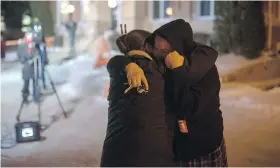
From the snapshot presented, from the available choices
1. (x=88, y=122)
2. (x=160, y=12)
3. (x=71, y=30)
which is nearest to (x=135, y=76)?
(x=88, y=122)

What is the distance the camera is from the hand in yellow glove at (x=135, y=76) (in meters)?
1.96

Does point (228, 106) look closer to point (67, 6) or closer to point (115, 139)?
point (115, 139)

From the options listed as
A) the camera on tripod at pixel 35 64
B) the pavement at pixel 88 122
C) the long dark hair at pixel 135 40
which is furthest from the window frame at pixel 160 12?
the long dark hair at pixel 135 40

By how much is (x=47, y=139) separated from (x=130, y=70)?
3157 millimetres

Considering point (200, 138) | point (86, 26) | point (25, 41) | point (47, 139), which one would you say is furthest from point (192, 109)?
point (86, 26)

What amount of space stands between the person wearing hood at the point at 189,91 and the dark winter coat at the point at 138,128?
11cm

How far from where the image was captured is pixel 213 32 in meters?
7.95

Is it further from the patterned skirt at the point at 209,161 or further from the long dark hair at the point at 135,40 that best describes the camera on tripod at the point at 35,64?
the patterned skirt at the point at 209,161

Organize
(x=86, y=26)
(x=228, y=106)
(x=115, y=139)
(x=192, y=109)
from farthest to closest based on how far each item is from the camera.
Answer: (x=86, y=26) → (x=228, y=106) → (x=192, y=109) → (x=115, y=139)

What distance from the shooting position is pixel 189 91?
7.09 feet

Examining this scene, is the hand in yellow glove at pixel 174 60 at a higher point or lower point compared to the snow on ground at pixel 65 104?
higher

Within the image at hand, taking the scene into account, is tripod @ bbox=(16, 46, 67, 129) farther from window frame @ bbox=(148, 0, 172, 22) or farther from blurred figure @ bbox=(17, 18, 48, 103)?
window frame @ bbox=(148, 0, 172, 22)

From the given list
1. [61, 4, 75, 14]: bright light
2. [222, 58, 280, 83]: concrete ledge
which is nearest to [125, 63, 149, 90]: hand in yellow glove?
[222, 58, 280, 83]: concrete ledge

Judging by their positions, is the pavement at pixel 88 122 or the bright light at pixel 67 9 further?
the bright light at pixel 67 9
